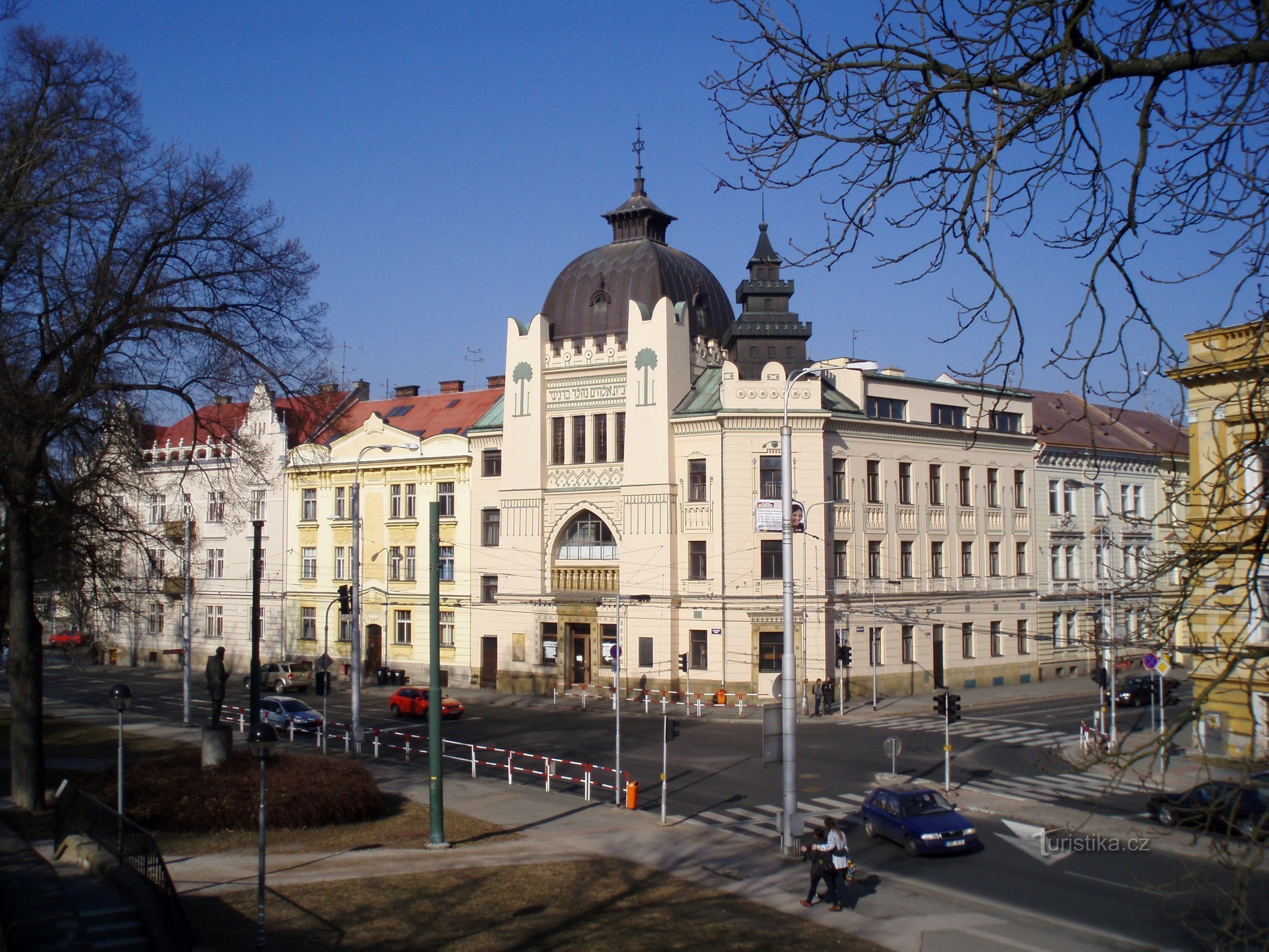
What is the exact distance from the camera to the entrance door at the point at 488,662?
5272 centimetres

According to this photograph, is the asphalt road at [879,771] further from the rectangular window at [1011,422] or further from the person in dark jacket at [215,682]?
the rectangular window at [1011,422]

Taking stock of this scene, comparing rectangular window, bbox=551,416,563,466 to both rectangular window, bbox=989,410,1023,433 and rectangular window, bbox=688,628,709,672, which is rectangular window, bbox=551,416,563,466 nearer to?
rectangular window, bbox=688,628,709,672

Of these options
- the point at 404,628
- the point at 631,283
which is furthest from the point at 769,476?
the point at 404,628

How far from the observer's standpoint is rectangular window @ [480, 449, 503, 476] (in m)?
53.4

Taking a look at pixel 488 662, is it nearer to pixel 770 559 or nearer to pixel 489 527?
pixel 489 527

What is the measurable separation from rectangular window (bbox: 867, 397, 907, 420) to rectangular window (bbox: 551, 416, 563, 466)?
1443 centimetres

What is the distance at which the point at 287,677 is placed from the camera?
5166cm

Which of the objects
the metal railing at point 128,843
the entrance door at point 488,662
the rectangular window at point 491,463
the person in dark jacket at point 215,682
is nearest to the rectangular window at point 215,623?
the entrance door at point 488,662

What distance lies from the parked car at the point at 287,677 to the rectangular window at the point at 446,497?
401 inches

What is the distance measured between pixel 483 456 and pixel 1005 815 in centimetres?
3475

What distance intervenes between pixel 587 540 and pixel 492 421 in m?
8.77

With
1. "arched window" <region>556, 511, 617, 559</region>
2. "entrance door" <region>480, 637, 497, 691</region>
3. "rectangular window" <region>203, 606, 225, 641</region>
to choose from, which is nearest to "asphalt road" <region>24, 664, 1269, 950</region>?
"entrance door" <region>480, 637, 497, 691</region>

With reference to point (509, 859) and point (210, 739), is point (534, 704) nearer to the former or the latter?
point (210, 739)

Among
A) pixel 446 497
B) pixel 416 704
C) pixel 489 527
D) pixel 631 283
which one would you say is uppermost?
pixel 631 283
